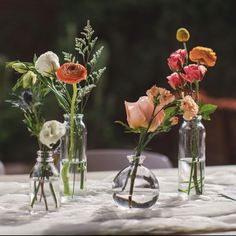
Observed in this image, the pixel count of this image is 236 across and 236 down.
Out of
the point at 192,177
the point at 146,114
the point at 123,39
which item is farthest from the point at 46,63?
the point at 123,39

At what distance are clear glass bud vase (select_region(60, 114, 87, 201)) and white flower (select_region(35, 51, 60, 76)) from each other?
13 cm

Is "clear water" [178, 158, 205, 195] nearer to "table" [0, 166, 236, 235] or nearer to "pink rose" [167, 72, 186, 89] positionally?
"table" [0, 166, 236, 235]

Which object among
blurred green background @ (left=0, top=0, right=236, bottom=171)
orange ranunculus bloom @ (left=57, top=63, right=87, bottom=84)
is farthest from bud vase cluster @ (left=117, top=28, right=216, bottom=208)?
blurred green background @ (left=0, top=0, right=236, bottom=171)

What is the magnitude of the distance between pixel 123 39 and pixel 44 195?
4.36 m

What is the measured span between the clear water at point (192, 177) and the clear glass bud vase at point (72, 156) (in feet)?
0.89

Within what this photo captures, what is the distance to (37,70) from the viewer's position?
1491 millimetres

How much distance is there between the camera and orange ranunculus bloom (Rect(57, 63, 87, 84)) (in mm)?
1421

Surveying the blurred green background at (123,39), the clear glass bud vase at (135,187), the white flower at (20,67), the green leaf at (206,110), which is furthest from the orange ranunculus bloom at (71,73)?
the blurred green background at (123,39)

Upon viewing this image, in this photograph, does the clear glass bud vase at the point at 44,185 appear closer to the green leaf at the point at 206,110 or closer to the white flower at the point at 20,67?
the white flower at the point at 20,67

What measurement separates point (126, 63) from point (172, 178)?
3764 mm

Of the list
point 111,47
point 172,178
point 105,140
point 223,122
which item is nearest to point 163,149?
point 105,140

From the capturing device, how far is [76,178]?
1.58m

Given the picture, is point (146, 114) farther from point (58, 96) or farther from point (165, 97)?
point (58, 96)

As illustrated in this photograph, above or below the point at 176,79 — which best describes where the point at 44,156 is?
below
